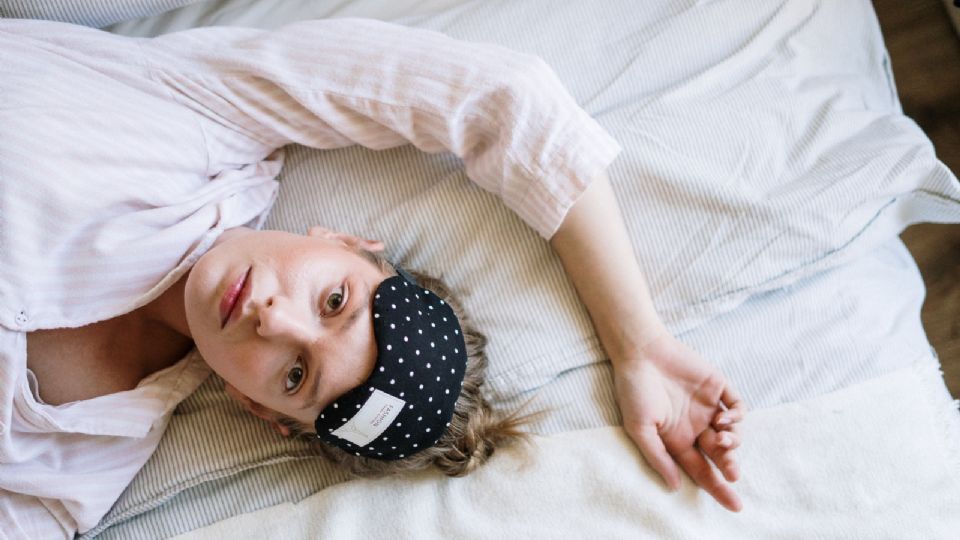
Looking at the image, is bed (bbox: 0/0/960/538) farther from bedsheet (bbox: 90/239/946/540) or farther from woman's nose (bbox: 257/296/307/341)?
woman's nose (bbox: 257/296/307/341)

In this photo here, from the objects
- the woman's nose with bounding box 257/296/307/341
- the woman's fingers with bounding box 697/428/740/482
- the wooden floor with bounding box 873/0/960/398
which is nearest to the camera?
the woman's nose with bounding box 257/296/307/341

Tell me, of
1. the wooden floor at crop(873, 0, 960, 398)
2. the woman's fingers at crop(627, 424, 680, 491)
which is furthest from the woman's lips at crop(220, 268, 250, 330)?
the wooden floor at crop(873, 0, 960, 398)

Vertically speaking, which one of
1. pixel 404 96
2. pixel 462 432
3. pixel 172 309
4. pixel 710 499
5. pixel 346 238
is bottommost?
pixel 710 499

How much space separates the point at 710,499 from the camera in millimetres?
1056

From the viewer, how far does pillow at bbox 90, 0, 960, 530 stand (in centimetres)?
108

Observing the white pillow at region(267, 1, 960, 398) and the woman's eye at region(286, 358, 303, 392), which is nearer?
the woman's eye at region(286, 358, 303, 392)

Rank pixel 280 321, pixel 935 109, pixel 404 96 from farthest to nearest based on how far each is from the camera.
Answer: pixel 935 109
pixel 404 96
pixel 280 321

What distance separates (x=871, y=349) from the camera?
1091 mm

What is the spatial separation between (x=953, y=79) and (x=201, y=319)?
4.99ft

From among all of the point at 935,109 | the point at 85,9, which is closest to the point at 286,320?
the point at 85,9

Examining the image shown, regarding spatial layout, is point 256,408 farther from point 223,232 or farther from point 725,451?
point 725,451

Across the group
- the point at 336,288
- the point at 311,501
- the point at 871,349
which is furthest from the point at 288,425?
the point at 871,349

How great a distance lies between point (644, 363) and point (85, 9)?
0.96 metres

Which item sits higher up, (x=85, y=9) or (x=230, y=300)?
(x=85, y=9)
